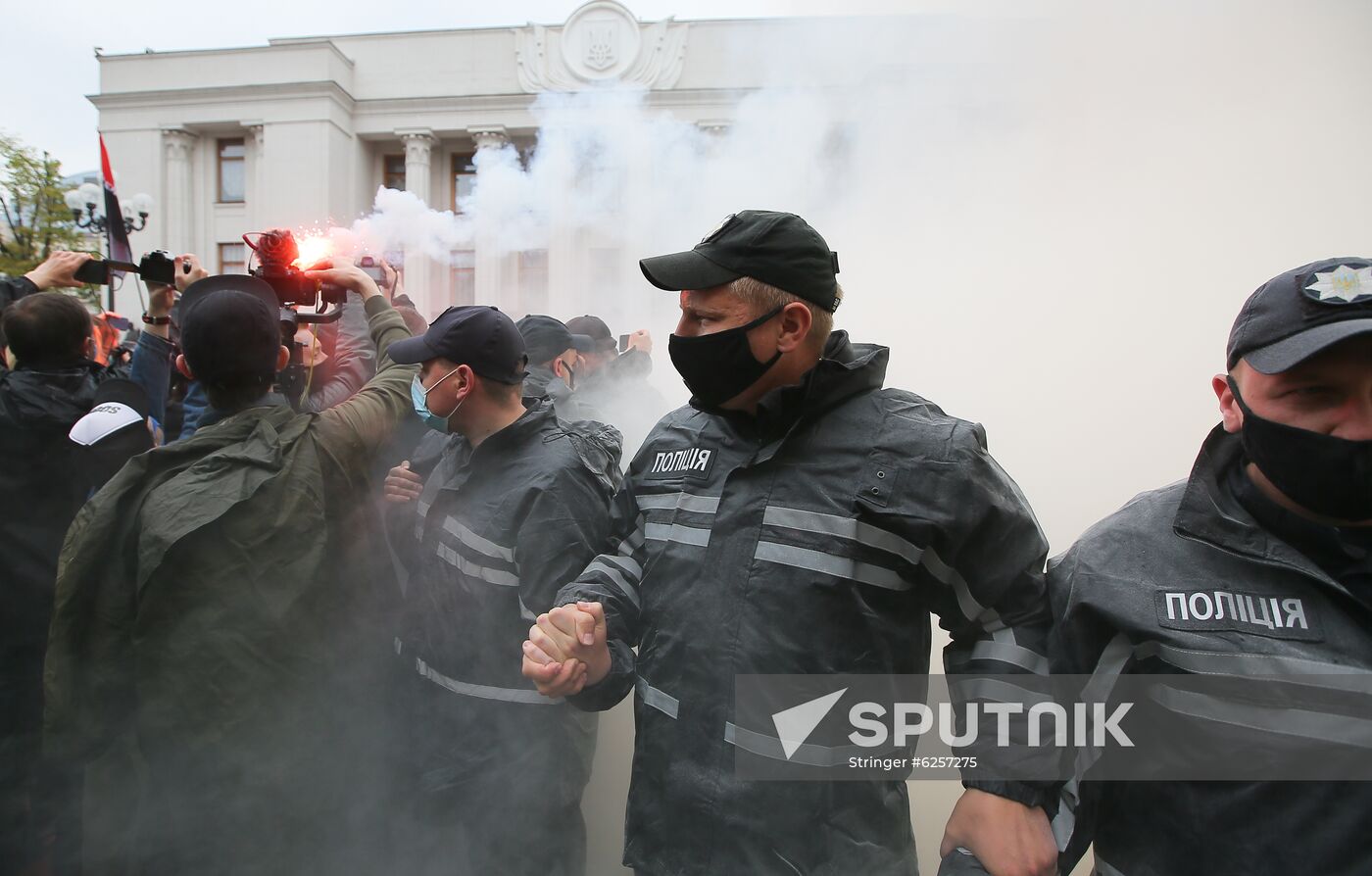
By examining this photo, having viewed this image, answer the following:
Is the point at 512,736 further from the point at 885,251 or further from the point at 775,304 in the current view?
the point at 885,251

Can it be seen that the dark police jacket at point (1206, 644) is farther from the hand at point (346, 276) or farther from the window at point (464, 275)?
the window at point (464, 275)

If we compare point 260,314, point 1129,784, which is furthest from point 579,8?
point 1129,784

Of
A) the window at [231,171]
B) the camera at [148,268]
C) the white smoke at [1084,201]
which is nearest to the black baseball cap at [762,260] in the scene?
the camera at [148,268]

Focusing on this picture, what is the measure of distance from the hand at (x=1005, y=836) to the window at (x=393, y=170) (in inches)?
880

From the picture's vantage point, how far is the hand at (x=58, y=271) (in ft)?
10.8

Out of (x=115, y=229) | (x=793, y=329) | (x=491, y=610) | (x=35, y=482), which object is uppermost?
(x=115, y=229)

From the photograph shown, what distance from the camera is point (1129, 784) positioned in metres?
1.34

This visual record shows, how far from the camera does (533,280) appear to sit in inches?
639

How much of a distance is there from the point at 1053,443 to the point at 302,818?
13.3ft

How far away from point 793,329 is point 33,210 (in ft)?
71.1

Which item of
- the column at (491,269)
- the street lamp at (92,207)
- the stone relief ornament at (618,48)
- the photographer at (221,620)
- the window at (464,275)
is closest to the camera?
the photographer at (221,620)

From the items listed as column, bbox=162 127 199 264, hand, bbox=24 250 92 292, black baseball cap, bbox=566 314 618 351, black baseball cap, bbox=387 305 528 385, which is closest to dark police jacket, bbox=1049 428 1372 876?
black baseball cap, bbox=387 305 528 385

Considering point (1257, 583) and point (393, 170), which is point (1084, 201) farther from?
point (393, 170)

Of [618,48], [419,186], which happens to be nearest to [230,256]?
[419,186]
